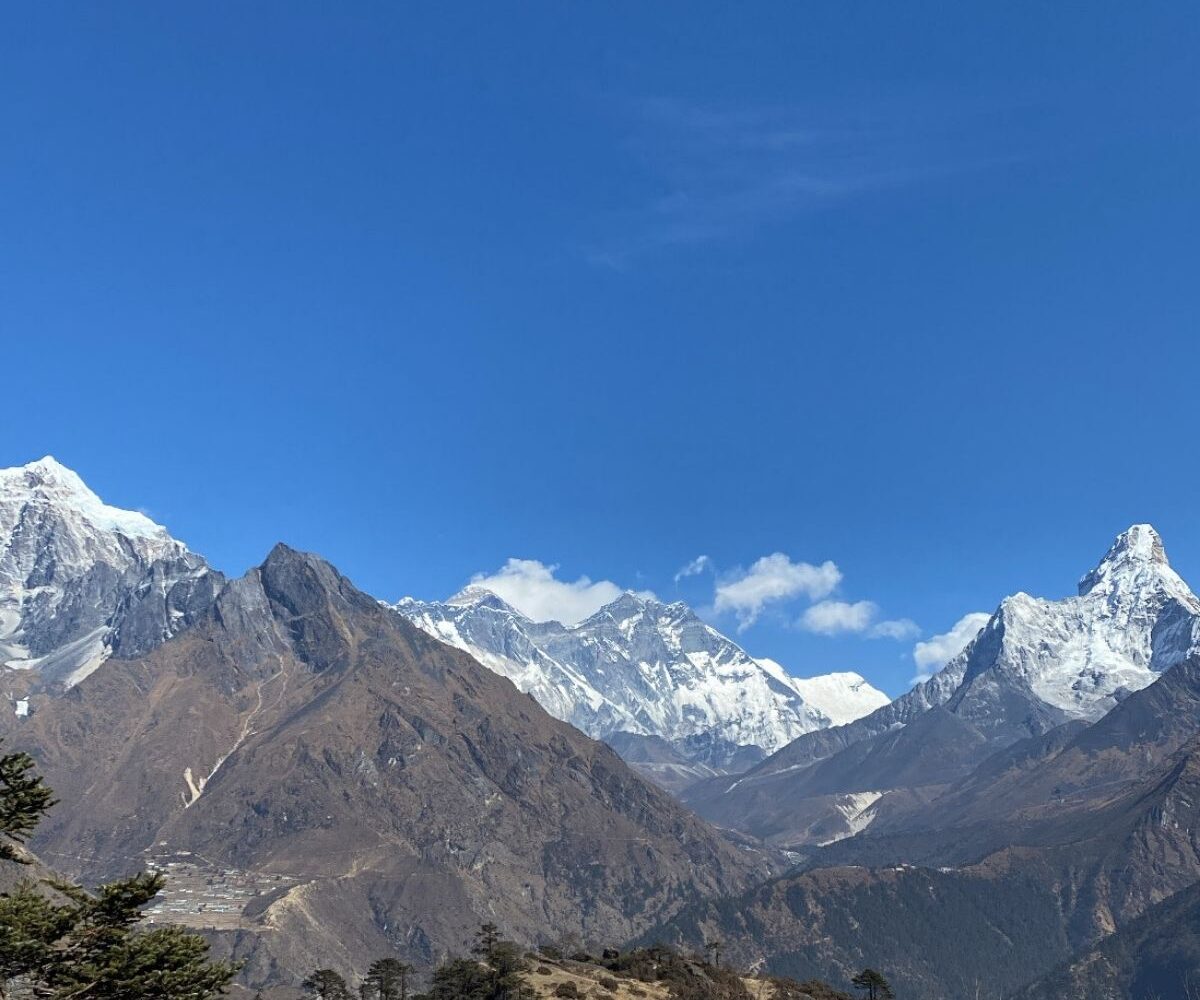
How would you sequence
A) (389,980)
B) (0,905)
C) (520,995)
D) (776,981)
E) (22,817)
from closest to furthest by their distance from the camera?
(0,905) → (22,817) → (520,995) → (776,981) → (389,980)

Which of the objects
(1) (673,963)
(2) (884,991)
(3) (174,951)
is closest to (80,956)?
(3) (174,951)

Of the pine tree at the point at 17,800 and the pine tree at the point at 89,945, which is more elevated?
the pine tree at the point at 17,800

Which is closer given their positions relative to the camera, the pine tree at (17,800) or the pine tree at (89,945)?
the pine tree at (89,945)

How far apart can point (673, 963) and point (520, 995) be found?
41.6 m

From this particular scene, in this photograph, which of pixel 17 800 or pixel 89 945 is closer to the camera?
pixel 89 945

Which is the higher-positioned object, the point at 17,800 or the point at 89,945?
the point at 17,800

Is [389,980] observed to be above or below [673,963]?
above

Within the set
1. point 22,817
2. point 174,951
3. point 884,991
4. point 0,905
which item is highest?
point 22,817

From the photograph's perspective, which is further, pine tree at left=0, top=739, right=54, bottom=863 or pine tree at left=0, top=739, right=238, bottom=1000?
pine tree at left=0, top=739, right=54, bottom=863

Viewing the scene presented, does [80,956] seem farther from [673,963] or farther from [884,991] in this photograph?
[884,991]

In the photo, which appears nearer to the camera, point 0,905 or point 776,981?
point 0,905

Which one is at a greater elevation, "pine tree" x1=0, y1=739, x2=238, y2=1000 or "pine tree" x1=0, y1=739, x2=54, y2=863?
"pine tree" x1=0, y1=739, x2=54, y2=863

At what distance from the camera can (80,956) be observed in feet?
172

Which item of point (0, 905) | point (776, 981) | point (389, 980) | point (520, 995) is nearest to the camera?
point (0, 905)
